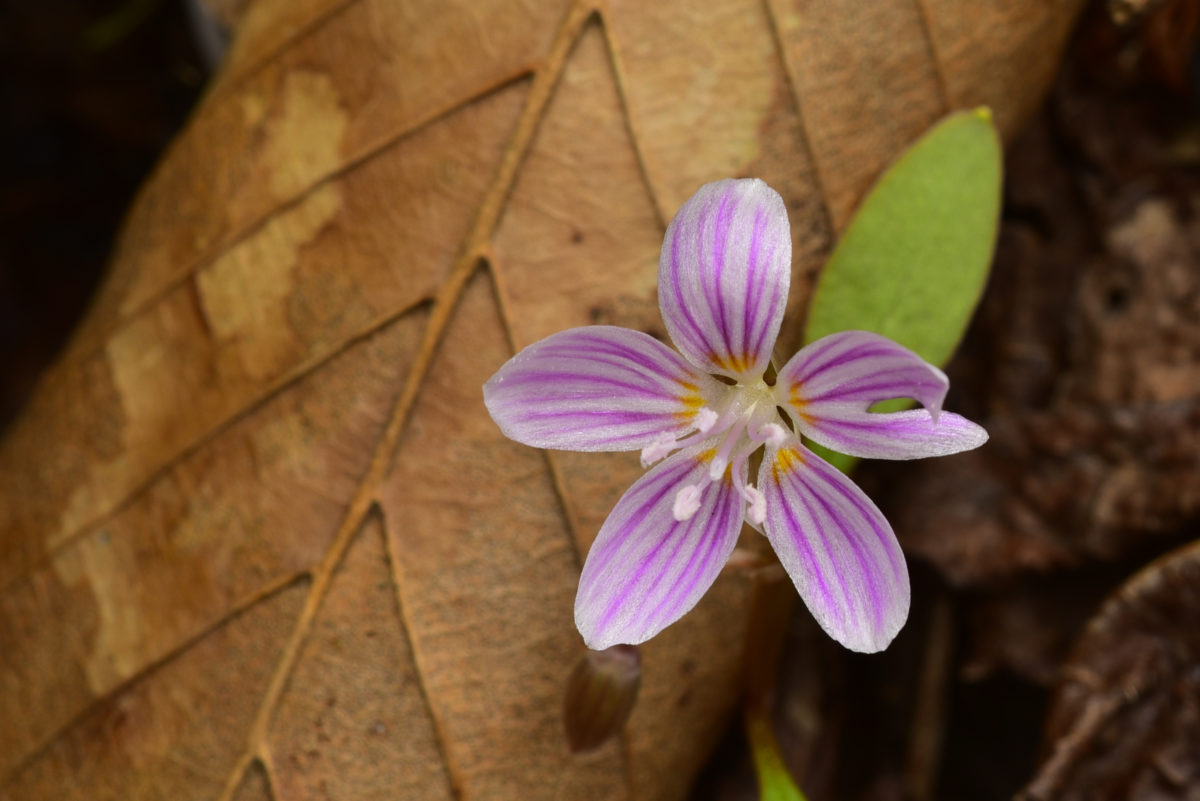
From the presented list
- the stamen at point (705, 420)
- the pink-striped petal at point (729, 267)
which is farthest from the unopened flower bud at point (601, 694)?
the pink-striped petal at point (729, 267)

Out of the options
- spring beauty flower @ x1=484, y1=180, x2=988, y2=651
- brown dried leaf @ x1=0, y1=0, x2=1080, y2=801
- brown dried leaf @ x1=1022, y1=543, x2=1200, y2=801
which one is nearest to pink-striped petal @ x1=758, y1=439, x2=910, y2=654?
spring beauty flower @ x1=484, y1=180, x2=988, y2=651

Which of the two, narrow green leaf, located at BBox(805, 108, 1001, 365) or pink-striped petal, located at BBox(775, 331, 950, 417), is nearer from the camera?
pink-striped petal, located at BBox(775, 331, 950, 417)

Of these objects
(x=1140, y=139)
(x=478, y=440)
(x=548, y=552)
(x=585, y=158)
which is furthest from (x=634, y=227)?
(x=1140, y=139)

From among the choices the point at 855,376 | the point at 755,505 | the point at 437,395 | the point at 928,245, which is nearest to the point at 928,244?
the point at 928,245

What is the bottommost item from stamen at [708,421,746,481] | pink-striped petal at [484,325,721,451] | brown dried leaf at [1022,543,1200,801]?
brown dried leaf at [1022,543,1200,801]

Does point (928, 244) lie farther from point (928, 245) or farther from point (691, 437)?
point (691, 437)

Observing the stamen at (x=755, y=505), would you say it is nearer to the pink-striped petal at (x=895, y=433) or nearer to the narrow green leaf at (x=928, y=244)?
the pink-striped petal at (x=895, y=433)

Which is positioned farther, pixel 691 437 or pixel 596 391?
pixel 691 437

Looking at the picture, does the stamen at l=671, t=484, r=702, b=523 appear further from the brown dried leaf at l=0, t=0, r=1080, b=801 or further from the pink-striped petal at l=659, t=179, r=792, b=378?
the brown dried leaf at l=0, t=0, r=1080, b=801
